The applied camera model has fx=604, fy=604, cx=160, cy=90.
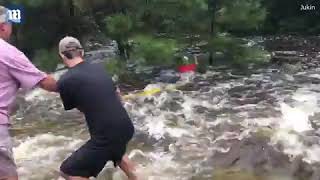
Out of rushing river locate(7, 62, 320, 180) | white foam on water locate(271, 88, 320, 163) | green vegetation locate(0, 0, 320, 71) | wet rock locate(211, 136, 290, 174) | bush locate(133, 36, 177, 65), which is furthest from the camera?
green vegetation locate(0, 0, 320, 71)

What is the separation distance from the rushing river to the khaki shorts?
2361 millimetres

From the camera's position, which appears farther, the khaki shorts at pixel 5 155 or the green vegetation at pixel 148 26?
the green vegetation at pixel 148 26

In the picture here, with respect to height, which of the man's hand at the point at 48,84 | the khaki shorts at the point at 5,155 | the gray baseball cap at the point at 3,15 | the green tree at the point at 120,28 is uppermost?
the gray baseball cap at the point at 3,15

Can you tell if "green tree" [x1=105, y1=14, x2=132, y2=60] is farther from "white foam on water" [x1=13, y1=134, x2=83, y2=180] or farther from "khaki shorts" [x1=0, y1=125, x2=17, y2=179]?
"khaki shorts" [x1=0, y1=125, x2=17, y2=179]

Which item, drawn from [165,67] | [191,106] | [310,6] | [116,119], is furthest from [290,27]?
[116,119]

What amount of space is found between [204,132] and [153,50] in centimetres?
286

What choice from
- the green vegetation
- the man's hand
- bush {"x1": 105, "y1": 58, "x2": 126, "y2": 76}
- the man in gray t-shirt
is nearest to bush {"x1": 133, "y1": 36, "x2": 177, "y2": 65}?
the green vegetation

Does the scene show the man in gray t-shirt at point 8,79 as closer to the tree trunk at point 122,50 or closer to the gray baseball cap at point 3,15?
the gray baseball cap at point 3,15

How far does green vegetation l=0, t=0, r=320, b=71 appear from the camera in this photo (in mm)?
10953

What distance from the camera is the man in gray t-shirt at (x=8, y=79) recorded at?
150 inches

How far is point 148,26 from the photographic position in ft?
37.3

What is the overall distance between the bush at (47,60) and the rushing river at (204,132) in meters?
0.51

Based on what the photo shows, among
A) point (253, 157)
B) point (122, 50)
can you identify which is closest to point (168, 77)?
point (122, 50)

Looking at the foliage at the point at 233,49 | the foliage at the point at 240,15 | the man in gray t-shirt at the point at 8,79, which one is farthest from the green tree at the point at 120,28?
the man in gray t-shirt at the point at 8,79
